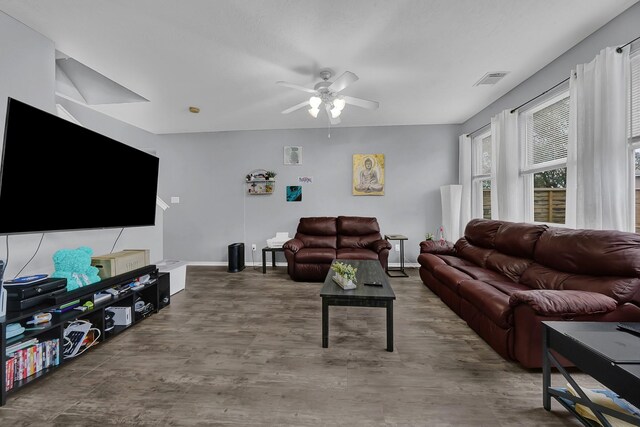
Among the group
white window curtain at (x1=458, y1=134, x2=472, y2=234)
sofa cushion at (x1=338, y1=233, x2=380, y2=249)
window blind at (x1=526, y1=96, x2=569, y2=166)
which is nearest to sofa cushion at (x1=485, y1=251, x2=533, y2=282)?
window blind at (x1=526, y1=96, x2=569, y2=166)

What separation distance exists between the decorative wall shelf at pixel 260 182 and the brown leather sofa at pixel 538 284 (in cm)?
339

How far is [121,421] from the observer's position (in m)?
1.40

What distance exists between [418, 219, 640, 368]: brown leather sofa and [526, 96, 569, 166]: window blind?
0.96m

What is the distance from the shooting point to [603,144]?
2.18 m

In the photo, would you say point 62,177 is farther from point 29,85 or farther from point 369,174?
point 369,174

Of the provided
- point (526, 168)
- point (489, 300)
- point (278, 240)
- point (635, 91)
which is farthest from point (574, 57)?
point (278, 240)

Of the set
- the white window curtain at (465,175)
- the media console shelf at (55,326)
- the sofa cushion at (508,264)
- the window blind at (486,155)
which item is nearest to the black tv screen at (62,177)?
the media console shelf at (55,326)

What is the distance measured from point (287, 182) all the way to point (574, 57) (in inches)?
168

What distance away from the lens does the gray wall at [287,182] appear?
5.09 meters

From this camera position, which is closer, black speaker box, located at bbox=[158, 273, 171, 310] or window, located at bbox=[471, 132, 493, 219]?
black speaker box, located at bbox=[158, 273, 171, 310]

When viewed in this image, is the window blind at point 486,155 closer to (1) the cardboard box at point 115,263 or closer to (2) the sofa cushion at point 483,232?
(2) the sofa cushion at point 483,232

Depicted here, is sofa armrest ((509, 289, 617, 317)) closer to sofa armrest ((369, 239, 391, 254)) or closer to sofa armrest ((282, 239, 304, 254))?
sofa armrest ((369, 239, 391, 254))

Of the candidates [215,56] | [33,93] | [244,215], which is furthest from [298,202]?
[33,93]

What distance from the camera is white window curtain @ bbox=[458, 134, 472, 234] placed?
4668 mm
